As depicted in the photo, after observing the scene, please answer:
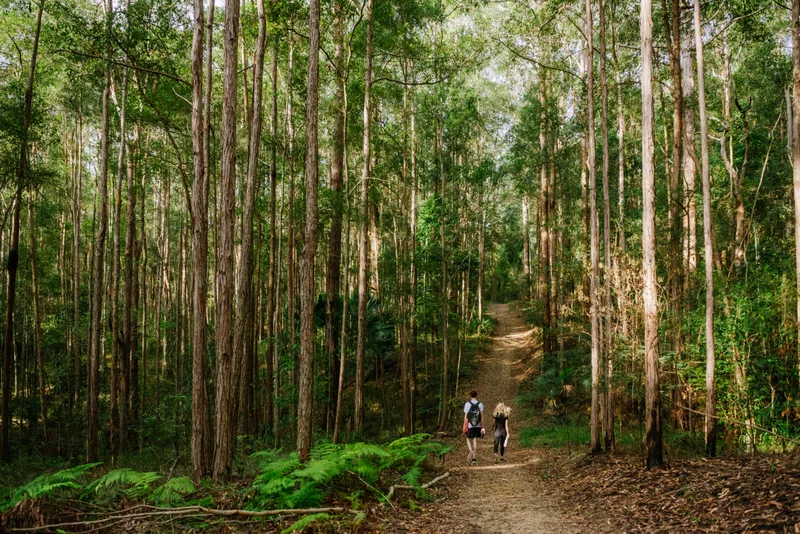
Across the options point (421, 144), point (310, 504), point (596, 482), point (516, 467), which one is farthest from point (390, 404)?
point (310, 504)

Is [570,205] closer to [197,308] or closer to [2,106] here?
[197,308]

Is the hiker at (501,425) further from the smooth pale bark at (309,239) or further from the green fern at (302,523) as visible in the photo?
the green fern at (302,523)

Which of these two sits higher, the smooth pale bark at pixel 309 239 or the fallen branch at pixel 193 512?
the smooth pale bark at pixel 309 239

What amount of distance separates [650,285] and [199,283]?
24.1ft

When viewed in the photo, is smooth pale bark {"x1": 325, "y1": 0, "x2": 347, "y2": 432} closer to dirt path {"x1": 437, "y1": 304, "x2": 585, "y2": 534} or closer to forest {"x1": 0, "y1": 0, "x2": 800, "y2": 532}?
forest {"x1": 0, "y1": 0, "x2": 800, "y2": 532}

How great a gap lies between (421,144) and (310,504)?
59.4 feet

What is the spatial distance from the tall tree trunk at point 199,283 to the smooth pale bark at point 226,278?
467mm

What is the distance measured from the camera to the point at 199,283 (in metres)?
7.84

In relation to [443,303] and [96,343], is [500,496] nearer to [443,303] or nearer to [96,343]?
[443,303]

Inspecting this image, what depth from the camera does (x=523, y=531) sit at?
5.38 m

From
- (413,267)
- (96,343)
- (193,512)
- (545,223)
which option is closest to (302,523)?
(193,512)

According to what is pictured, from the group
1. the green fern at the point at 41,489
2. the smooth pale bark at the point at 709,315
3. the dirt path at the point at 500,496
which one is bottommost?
the dirt path at the point at 500,496

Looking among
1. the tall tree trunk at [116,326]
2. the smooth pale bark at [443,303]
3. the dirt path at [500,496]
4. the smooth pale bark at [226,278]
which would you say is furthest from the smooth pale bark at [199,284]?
the smooth pale bark at [443,303]

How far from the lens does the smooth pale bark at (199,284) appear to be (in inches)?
293
